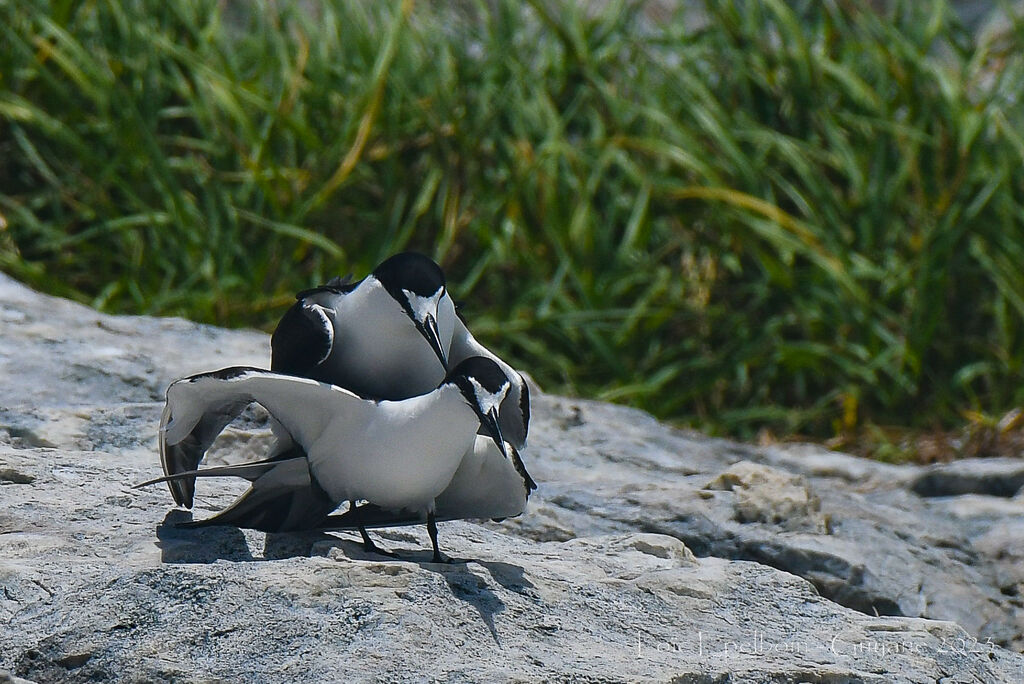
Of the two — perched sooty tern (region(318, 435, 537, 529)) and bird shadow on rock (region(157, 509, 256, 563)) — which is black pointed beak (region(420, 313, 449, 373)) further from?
bird shadow on rock (region(157, 509, 256, 563))

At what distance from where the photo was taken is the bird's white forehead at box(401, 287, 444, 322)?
6.25 ft

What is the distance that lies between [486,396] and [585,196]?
266 cm

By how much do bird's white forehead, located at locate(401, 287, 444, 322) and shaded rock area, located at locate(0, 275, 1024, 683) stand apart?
1.16 ft

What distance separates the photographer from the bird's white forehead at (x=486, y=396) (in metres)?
1.76

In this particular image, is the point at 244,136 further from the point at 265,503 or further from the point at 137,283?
the point at 265,503

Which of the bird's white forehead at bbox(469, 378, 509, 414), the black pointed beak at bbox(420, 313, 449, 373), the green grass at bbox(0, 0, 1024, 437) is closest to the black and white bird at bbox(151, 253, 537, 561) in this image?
the black pointed beak at bbox(420, 313, 449, 373)

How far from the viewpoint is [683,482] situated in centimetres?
271

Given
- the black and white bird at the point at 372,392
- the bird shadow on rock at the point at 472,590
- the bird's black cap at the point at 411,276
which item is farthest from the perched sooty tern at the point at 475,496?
the bird's black cap at the point at 411,276

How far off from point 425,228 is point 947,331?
173 cm

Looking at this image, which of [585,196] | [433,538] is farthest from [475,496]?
[585,196]

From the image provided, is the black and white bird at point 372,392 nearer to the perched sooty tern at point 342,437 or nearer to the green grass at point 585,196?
the perched sooty tern at point 342,437

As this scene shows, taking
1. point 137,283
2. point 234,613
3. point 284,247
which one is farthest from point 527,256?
point 234,613

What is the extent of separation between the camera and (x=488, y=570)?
190 cm

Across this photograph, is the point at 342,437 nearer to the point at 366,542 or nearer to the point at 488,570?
the point at 366,542
